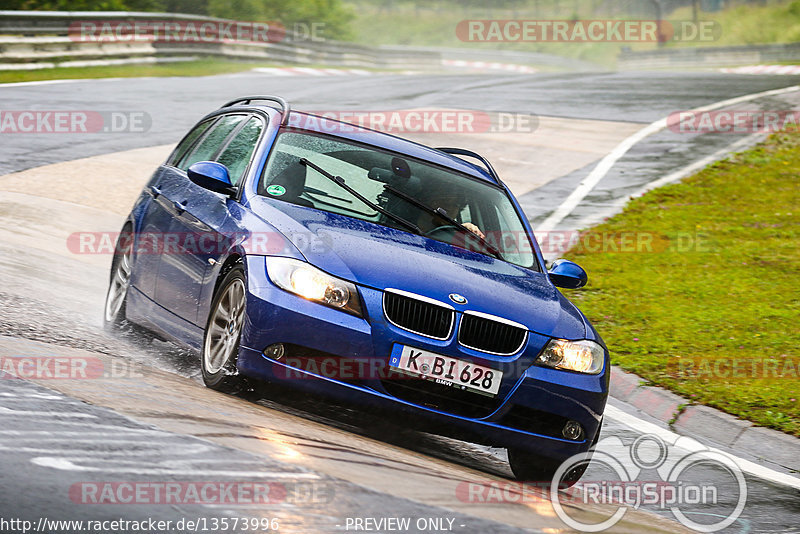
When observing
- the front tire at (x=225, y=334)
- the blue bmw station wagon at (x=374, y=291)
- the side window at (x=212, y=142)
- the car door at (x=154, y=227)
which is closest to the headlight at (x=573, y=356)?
the blue bmw station wagon at (x=374, y=291)

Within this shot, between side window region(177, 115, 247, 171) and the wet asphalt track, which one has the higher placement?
side window region(177, 115, 247, 171)

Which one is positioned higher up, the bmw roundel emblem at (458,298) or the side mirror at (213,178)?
the side mirror at (213,178)

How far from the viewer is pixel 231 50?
34.1 metres

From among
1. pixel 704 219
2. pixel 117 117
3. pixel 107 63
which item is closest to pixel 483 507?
pixel 704 219

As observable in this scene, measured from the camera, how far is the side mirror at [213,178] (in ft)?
20.4

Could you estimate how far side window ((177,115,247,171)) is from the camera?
7312 mm

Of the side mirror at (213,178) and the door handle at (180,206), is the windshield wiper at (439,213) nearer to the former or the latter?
the side mirror at (213,178)

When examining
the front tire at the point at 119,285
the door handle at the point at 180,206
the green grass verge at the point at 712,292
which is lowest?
the green grass verge at the point at 712,292

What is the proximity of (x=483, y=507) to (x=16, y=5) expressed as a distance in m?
30.9

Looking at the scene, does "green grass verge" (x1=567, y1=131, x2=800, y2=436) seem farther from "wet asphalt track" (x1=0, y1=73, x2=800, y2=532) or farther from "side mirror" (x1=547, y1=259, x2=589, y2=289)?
"side mirror" (x1=547, y1=259, x2=589, y2=289)

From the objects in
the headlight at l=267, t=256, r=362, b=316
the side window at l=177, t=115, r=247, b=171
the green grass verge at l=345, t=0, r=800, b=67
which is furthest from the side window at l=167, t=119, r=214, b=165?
the green grass verge at l=345, t=0, r=800, b=67

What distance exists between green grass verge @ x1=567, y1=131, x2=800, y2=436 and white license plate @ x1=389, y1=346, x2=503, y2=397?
2889mm

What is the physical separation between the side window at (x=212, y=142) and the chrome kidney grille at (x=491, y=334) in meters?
2.65

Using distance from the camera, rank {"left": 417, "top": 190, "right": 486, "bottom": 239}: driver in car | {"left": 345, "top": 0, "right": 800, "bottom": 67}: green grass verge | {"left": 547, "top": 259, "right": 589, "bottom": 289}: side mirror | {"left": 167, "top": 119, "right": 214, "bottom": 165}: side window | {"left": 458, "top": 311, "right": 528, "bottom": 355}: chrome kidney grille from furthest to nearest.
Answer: {"left": 345, "top": 0, "right": 800, "bottom": 67}: green grass verge < {"left": 167, "top": 119, "right": 214, "bottom": 165}: side window < {"left": 547, "top": 259, "right": 589, "bottom": 289}: side mirror < {"left": 417, "top": 190, "right": 486, "bottom": 239}: driver in car < {"left": 458, "top": 311, "right": 528, "bottom": 355}: chrome kidney grille
